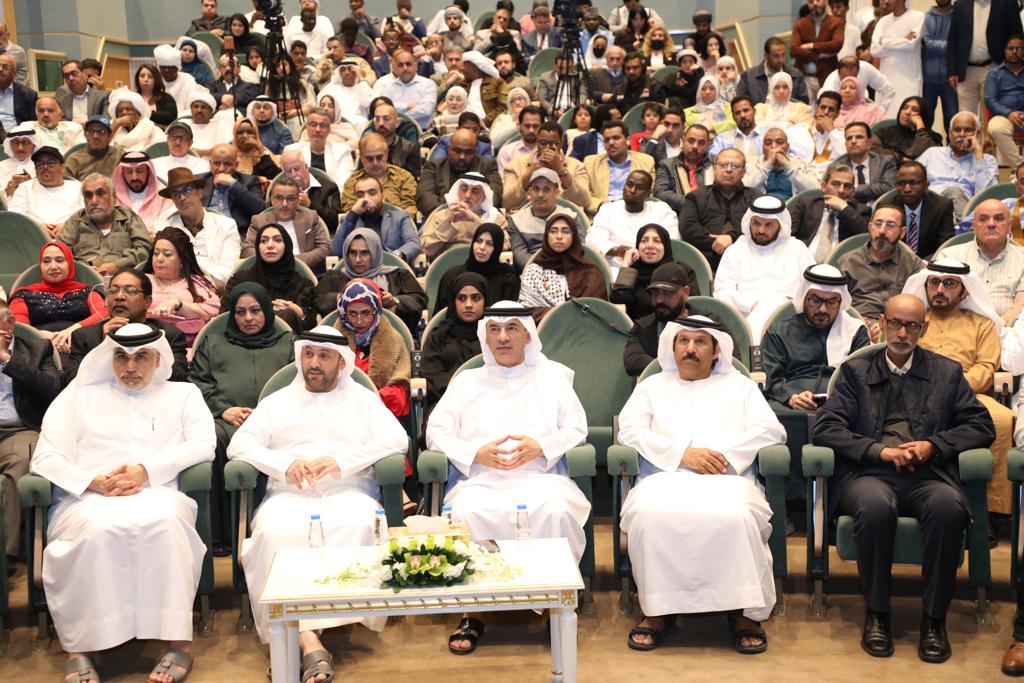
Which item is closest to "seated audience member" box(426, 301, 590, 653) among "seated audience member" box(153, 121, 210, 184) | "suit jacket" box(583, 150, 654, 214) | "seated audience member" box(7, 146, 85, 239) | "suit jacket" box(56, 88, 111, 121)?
"suit jacket" box(583, 150, 654, 214)

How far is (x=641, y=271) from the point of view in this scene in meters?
6.45

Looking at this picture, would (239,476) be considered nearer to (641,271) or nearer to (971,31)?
(641,271)

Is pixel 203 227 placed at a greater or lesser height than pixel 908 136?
lesser

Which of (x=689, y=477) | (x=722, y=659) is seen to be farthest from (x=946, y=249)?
(x=722, y=659)

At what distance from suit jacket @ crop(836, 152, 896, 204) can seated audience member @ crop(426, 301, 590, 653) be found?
3701 millimetres

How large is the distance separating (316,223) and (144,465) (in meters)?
3.04

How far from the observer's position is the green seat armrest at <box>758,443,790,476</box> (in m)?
4.62

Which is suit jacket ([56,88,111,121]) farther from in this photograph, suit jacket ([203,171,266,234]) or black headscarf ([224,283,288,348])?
black headscarf ([224,283,288,348])

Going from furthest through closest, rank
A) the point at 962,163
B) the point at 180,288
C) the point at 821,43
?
the point at 821,43
the point at 962,163
the point at 180,288

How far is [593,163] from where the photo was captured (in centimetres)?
877

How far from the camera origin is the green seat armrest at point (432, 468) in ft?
15.5

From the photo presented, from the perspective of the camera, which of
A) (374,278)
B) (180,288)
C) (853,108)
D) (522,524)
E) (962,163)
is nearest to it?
Answer: (522,524)

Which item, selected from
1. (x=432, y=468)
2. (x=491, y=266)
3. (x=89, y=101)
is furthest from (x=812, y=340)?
(x=89, y=101)

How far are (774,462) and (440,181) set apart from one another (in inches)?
171
